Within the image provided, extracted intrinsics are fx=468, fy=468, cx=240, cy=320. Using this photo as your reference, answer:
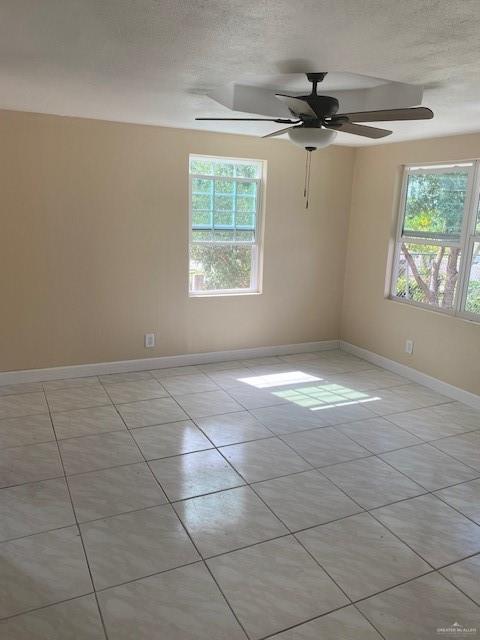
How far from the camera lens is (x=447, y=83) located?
2.51 metres

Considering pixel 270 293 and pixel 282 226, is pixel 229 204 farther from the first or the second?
pixel 270 293

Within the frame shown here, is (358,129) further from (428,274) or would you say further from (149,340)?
(149,340)

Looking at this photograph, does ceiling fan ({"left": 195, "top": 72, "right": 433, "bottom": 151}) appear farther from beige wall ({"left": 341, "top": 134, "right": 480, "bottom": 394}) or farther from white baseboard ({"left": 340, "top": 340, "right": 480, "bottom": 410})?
white baseboard ({"left": 340, "top": 340, "right": 480, "bottom": 410})

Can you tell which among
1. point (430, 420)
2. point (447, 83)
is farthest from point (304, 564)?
point (447, 83)

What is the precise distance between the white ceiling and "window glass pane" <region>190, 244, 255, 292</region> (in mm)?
1843

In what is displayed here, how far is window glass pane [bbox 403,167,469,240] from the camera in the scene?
Result: 4121 millimetres

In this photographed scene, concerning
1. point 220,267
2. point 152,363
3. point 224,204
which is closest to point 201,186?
point 224,204

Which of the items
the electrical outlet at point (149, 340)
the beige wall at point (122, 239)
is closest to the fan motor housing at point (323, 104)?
the beige wall at point (122, 239)

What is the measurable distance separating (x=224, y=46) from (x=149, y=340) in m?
3.04

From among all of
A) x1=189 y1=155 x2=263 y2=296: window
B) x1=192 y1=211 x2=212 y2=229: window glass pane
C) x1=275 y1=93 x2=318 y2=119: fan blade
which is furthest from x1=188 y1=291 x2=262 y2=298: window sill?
x1=275 y1=93 x2=318 y2=119: fan blade

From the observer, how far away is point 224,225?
4.79 meters

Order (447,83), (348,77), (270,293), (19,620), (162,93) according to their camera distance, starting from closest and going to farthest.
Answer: (19,620)
(447,83)
(348,77)
(162,93)
(270,293)

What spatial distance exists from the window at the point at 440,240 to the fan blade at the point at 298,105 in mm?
2120

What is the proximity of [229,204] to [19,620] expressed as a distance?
385 cm
